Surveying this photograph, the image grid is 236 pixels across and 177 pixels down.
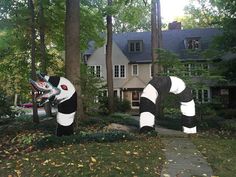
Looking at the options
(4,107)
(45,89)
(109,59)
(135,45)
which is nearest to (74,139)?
→ (45,89)

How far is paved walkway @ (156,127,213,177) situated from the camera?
792 centimetres

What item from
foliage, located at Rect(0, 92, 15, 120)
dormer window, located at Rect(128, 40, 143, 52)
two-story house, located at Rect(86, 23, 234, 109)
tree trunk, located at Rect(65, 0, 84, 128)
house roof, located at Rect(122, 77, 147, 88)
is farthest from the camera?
dormer window, located at Rect(128, 40, 143, 52)

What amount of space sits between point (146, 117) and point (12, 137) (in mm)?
5276

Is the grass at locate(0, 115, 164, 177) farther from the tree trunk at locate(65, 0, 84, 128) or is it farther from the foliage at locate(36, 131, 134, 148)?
the tree trunk at locate(65, 0, 84, 128)

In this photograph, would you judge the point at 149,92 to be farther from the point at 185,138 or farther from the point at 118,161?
the point at 118,161

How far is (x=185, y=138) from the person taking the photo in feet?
41.7

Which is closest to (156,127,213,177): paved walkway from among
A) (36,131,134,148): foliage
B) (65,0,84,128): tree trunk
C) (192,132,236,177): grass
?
(192,132,236,177): grass

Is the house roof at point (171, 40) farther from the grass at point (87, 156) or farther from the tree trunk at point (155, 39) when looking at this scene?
the grass at point (87, 156)

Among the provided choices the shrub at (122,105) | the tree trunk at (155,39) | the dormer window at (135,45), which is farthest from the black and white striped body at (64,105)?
the dormer window at (135,45)

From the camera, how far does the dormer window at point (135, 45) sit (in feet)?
141

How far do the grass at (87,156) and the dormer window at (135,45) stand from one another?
102 feet

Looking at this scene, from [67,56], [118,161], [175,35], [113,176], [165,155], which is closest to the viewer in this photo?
Result: [113,176]

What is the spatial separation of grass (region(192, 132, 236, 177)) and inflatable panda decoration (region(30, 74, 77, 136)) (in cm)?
418

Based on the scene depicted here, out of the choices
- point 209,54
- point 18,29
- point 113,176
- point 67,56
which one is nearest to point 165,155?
point 113,176
